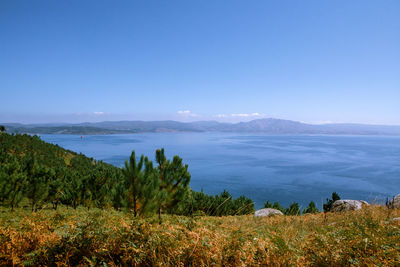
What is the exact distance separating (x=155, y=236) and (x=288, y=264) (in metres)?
1.22

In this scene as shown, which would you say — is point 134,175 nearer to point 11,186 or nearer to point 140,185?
point 140,185

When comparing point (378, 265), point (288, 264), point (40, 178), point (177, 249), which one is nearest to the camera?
point (378, 265)

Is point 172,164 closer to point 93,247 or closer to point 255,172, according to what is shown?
point 93,247

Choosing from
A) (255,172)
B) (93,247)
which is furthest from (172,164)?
(255,172)

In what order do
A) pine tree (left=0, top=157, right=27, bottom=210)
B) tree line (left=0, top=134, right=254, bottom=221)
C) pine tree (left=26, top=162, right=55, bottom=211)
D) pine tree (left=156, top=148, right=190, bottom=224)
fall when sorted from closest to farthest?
tree line (left=0, top=134, right=254, bottom=221) → pine tree (left=156, top=148, right=190, bottom=224) → pine tree (left=0, top=157, right=27, bottom=210) → pine tree (left=26, top=162, right=55, bottom=211)

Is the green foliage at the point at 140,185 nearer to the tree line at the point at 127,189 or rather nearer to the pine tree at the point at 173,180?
the tree line at the point at 127,189

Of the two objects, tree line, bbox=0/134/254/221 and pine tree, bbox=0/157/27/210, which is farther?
pine tree, bbox=0/157/27/210

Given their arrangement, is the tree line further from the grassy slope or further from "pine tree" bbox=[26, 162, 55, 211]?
the grassy slope

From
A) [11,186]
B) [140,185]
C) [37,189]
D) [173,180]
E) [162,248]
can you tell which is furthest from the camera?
[37,189]

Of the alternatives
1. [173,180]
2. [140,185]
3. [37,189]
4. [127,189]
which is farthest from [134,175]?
[37,189]

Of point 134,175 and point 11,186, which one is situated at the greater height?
point 134,175

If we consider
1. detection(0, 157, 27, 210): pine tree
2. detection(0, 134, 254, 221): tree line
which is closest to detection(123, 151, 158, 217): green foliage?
detection(0, 134, 254, 221): tree line

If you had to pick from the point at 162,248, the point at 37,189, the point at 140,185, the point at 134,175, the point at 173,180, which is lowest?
the point at 37,189

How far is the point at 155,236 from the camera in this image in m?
2.05
